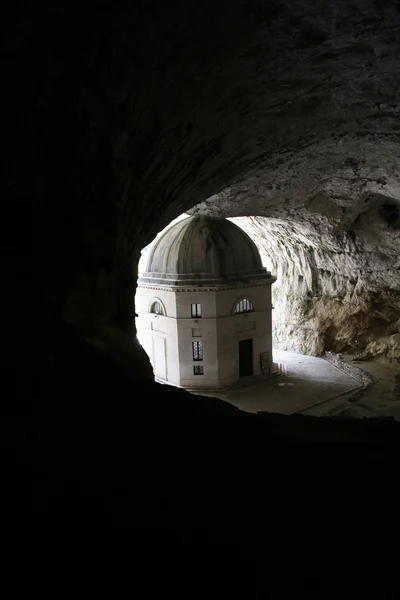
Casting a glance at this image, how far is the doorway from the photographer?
19078mm

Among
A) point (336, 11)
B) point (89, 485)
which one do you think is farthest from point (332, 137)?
point (89, 485)

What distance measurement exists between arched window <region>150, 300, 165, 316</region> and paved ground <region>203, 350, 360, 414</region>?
14.3 feet

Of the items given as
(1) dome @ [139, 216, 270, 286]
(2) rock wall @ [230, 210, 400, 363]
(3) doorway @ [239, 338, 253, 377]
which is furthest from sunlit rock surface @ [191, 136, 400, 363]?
(3) doorway @ [239, 338, 253, 377]

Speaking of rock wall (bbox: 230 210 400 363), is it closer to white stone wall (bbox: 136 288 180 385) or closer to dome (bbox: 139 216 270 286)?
dome (bbox: 139 216 270 286)

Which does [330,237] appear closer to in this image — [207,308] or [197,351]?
[207,308]

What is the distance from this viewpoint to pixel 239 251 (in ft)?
61.9

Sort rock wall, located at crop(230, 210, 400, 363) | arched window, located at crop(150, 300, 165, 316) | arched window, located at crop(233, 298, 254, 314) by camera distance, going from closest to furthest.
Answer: arched window, located at crop(233, 298, 254, 314) → arched window, located at crop(150, 300, 165, 316) → rock wall, located at crop(230, 210, 400, 363)

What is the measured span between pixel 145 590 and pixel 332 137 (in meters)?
10.9

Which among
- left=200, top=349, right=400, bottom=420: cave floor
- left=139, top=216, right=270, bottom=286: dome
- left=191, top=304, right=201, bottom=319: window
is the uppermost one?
left=139, top=216, right=270, bottom=286: dome

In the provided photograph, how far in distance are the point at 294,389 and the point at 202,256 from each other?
6955mm

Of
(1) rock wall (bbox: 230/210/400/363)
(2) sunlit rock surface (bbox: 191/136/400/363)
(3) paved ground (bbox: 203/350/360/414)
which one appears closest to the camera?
(2) sunlit rock surface (bbox: 191/136/400/363)

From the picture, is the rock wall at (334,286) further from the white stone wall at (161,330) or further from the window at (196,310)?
the white stone wall at (161,330)

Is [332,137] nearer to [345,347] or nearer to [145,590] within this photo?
[145,590]

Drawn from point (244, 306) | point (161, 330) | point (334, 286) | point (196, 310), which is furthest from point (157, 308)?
point (334, 286)
